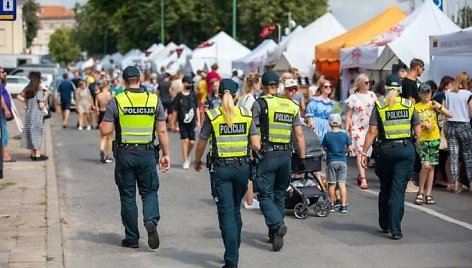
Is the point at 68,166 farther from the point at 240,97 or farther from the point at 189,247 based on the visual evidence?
the point at 189,247

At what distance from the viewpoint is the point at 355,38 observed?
21328 mm

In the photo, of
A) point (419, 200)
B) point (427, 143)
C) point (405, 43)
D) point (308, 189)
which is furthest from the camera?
point (405, 43)

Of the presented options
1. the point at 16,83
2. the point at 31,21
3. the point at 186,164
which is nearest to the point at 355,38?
the point at 186,164

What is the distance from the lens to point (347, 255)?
8.18 metres

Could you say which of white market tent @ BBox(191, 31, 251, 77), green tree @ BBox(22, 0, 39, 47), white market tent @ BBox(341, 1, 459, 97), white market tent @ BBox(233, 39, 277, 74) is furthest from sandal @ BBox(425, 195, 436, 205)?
green tree @ BBox(22, 0, 39, 47)

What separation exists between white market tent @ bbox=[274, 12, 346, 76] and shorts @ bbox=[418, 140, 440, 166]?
13115 mm

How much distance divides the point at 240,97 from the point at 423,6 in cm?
810

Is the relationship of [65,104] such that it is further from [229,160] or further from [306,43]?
[229,160]

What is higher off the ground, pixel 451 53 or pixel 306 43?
pixel 306 43

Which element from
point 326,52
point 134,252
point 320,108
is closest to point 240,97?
point 320,108

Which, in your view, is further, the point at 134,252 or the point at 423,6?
the point at 423,6

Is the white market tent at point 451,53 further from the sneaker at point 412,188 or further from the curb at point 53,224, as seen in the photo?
the curb at point 53,224

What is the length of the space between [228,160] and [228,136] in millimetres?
227

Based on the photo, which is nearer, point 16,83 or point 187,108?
point 187,108
